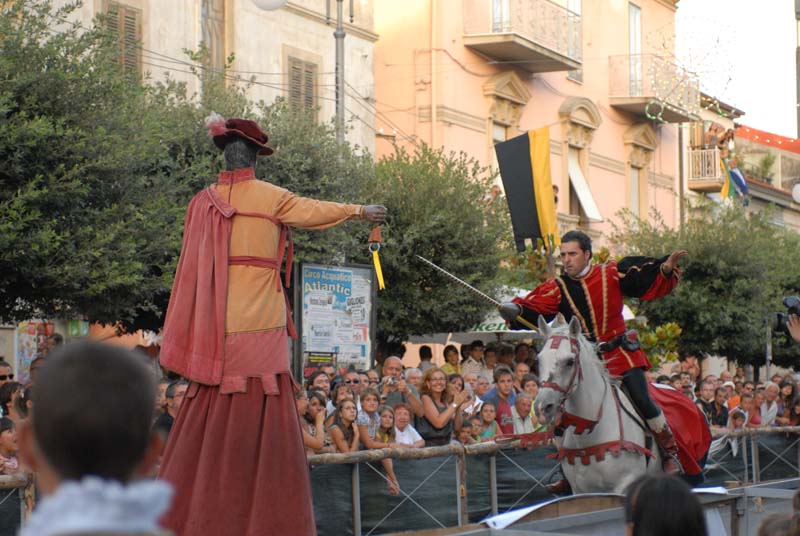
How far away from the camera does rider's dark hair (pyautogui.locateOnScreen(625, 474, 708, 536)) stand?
10.6 ft

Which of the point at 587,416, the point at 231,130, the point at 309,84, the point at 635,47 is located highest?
the point at 635,47

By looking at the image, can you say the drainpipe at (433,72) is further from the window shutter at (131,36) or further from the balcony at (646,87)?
Result: the window shutter at (131,36)

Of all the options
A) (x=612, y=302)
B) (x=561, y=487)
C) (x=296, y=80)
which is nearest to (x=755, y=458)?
(x=561, y=487)

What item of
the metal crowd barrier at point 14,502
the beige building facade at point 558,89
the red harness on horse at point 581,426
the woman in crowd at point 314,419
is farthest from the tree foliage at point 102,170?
the beige building facade at point 558,89

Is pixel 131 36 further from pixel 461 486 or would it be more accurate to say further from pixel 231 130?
pixel 231 130

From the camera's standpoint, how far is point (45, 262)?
13.6 metres

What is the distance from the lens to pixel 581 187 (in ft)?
109

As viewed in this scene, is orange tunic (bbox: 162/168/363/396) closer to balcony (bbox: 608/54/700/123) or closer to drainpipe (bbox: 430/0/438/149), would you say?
drainpipe (bbox: 430/0/438/149)

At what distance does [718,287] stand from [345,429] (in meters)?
20.5

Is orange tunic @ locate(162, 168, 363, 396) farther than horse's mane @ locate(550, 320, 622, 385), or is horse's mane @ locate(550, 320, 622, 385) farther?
horse's mane @ locate(550, 320, 622, 385)

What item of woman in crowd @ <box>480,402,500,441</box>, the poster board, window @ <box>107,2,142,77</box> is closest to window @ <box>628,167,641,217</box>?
window @ <box>107,2,142,77</box>

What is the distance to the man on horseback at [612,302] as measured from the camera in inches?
343

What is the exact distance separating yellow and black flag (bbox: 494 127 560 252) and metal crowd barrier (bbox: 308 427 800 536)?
1.88 metres

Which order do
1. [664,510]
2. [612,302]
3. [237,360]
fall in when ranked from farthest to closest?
[612,302]
[237,360]
[664,510]
